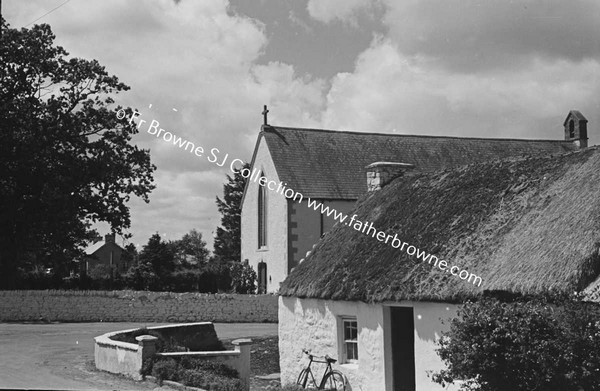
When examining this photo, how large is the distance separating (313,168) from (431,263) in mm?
25443

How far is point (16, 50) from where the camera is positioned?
2758cm

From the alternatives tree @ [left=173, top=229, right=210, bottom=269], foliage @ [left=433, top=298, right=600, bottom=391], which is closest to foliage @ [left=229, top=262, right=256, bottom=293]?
foliage @ [left=433, top=298, right=600, bottom=391]

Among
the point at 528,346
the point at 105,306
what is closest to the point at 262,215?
the point at 105,306

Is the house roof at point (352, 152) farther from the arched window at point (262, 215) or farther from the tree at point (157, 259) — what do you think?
the tree at point (157, 259)

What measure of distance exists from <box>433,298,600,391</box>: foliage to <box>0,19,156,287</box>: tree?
21322 mm

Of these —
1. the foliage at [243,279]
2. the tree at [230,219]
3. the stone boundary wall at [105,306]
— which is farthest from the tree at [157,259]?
the tree at [230,219]

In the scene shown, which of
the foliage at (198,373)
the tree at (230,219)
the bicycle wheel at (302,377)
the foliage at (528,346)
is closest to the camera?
the foliage at (528,346)

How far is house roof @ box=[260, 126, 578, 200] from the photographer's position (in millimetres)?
37906

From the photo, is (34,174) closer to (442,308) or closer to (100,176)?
(100,176)

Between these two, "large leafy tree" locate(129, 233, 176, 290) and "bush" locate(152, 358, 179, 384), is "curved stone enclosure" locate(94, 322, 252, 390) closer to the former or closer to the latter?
"bush" locate(152, 358, 179, 384)

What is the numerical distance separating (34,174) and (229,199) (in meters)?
38.2

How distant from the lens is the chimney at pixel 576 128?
137 feet

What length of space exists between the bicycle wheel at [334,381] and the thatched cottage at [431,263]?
0.58 ft

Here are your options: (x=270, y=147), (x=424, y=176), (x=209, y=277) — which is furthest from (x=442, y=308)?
(x=209, y=277)
